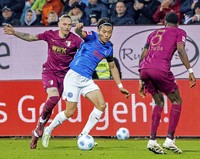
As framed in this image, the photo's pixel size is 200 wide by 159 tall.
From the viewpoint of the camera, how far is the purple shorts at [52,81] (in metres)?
15.7

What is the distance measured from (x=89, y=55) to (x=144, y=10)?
6.55 m

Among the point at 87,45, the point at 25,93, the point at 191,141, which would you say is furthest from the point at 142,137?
the point at 87,45

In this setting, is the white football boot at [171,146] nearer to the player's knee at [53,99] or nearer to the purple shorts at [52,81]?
the player's knee at [53,99]

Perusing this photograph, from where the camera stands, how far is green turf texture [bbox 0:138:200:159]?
1339 cm

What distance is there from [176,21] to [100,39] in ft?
4.76

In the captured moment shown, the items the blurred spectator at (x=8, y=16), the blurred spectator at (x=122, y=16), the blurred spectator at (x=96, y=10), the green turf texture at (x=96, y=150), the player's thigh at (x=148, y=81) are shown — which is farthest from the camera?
the blurred spectator at (x=8, y=16)

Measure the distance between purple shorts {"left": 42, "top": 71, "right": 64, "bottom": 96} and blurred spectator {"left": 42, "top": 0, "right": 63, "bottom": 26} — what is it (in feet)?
20.7

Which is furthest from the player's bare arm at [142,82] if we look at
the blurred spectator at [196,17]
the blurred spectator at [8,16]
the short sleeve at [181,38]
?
the blurred spectator at [8,16]

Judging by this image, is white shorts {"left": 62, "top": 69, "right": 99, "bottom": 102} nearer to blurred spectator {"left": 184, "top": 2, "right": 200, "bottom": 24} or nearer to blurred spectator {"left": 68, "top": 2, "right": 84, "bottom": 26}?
blurred spectator {"left": 184, "top": 2, "right": 200, "bottom": 24}

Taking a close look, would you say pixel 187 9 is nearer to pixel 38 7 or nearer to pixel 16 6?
pixel 38 7

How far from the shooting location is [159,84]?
14031 mm

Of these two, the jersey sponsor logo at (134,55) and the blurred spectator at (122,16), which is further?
the blurred spectator at (122,16)

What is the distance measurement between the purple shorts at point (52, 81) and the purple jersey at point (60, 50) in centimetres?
7

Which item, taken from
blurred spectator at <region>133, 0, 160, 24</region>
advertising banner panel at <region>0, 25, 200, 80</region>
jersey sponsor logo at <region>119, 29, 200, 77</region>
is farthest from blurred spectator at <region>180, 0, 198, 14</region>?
jersey sponsor logo at <region>119, 29, 200, 77</region>
